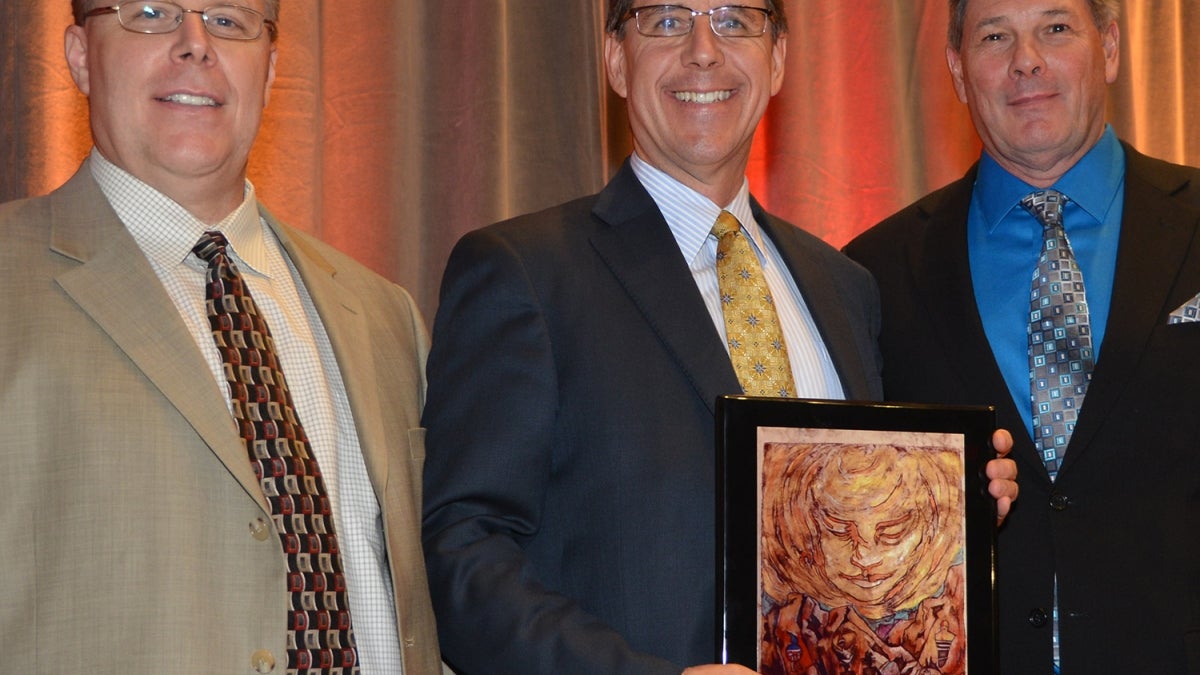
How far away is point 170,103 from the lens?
215 centimetres

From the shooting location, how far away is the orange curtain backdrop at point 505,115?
3.24 metres

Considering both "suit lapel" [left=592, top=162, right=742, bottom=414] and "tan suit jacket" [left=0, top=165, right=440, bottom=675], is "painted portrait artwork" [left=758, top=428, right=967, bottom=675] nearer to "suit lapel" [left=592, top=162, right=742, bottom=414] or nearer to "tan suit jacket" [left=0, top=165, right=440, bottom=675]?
"suit lapel" [left=592, top=162, right=742, bottom=414]

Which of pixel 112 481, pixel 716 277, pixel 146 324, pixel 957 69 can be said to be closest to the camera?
pixel 112 481

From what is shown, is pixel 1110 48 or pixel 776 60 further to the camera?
pixel 1110 48

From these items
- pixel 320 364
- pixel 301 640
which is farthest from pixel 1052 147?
pixel 301 640

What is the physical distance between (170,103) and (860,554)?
4.19 feet

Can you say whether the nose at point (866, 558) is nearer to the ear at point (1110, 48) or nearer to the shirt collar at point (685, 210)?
the shirt collar at point (685, 210)

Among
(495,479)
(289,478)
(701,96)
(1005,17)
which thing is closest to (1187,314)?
(1005,17)

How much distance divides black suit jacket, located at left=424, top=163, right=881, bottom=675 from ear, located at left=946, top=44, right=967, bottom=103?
3.33 feet

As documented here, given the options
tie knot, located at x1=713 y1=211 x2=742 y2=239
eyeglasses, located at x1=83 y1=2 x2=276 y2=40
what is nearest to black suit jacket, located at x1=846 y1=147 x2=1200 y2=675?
tie knot, located at x1=713 y1=211 x2=742 y2=239

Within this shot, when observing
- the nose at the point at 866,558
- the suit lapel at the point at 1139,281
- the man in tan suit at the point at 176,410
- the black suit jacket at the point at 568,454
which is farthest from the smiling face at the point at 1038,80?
the man in tan suit at the point at 176,410

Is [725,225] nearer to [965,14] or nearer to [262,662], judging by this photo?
[965,14]

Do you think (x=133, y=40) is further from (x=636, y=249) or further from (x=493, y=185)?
(x=493, y=185)

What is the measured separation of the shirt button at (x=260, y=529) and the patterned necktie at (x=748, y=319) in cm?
76
